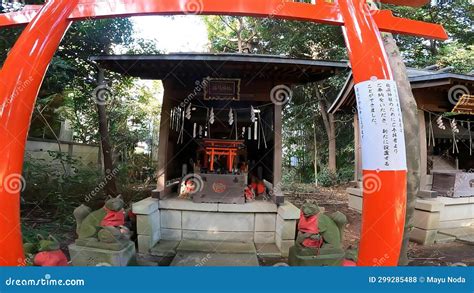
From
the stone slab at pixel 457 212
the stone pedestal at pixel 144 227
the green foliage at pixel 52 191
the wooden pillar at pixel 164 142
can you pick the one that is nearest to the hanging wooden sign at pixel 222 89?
the wooden pillar at pixel 164 142

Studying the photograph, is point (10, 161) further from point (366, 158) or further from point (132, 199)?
point (132, 199)

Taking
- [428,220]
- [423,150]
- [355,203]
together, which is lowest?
[355,203]

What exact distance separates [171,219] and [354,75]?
462 cm

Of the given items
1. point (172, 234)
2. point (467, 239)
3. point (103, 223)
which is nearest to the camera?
point (103, 223)

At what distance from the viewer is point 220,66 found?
6277 mm

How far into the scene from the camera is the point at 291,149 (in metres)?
22.5

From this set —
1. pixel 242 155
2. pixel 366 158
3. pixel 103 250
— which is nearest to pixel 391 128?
pixel 366 158

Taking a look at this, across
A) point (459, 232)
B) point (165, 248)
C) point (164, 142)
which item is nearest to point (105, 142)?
point (164, 142)

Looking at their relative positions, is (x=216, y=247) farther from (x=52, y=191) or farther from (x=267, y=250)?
(x=52, y=191)

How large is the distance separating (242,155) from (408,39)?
41.3 ft

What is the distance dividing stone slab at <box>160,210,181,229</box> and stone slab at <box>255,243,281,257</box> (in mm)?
1696

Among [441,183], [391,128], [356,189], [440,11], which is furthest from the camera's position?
[440,11]

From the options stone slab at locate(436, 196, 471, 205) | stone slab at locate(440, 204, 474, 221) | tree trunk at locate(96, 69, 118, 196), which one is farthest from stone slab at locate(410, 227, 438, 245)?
tree trunk at locate(96, 69, 118, 196)

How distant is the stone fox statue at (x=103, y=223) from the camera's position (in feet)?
13.7
